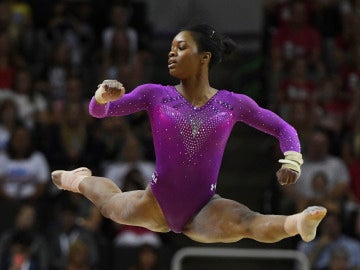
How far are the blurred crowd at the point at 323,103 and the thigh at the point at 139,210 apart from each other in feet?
12.0

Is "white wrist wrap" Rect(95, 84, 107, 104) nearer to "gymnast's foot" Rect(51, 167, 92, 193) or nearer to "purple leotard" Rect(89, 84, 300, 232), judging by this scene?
"purple leotard" Rect(89, 84, 300, 232)

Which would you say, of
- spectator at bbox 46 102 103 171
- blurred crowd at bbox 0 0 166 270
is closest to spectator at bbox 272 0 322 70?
blurred crowd at bbox 0 0 166 270

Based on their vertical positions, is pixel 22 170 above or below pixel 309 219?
below

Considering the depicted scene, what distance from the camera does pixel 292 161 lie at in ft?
17.1

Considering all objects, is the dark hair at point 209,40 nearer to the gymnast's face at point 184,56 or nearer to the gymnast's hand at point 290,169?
the gymnast's face at point 184,56

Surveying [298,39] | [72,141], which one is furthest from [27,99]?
[298,39]

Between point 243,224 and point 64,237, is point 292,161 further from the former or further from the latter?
point 64,237

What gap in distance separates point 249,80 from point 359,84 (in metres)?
1.23

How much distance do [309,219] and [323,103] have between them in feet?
18.8

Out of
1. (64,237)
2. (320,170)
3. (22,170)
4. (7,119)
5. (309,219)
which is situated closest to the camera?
(309,219)

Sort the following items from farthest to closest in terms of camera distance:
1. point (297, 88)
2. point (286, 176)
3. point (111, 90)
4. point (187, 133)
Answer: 1. point (297, 88)
2. point (187, 133)
3. point (111, 90)
4. point (286, 176)

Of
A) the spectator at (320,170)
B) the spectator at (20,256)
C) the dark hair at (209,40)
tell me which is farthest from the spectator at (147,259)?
the dark hair at (209,40)

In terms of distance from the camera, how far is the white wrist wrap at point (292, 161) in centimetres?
515

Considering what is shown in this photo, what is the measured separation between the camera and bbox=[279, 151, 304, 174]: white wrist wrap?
5.15m
